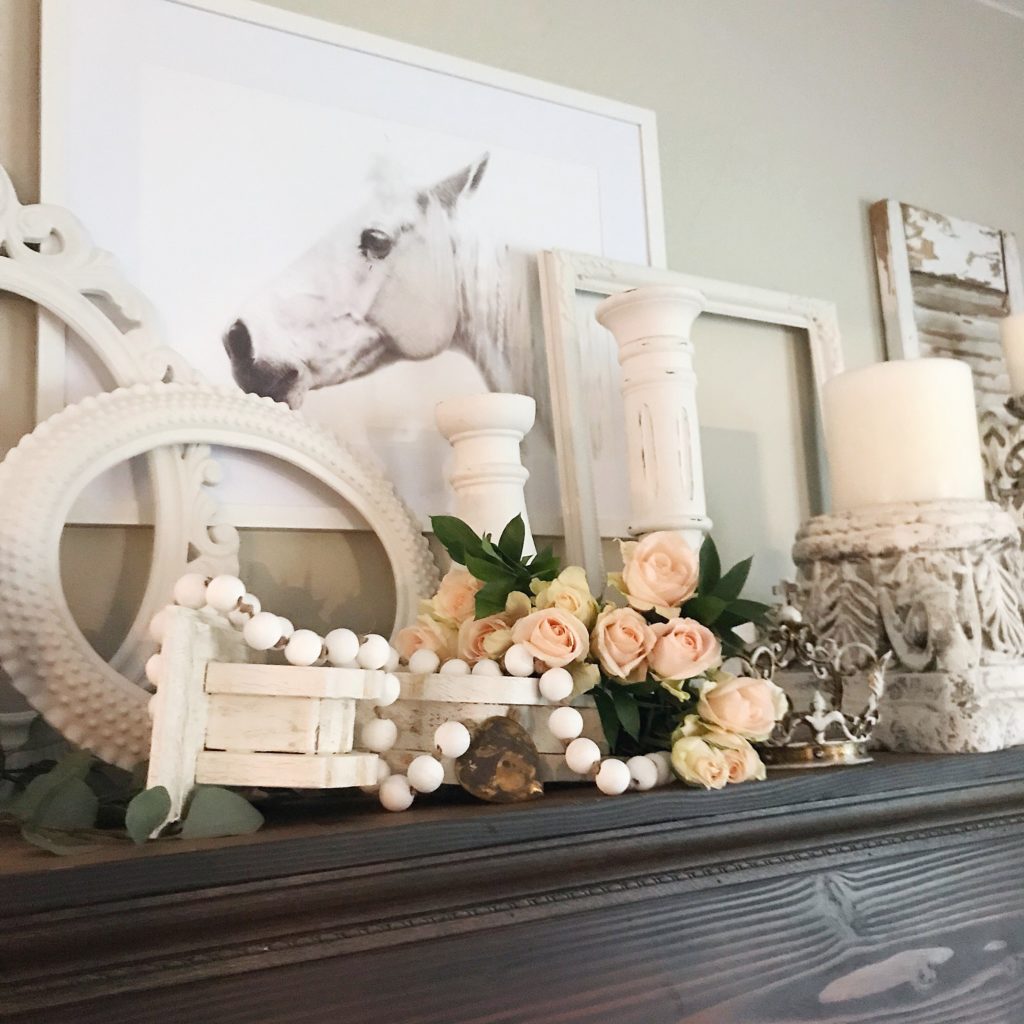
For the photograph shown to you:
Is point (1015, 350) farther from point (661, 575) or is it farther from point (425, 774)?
point (425, 774)

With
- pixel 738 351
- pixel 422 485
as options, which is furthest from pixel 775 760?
pixel 738 351

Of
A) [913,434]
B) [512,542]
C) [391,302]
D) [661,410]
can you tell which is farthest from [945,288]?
[512,542]

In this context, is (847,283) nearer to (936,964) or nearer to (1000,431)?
(1000,431)

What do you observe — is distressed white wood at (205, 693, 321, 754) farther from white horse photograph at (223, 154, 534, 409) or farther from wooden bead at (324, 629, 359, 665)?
white horse photograph at (223, 154, 534, 409)

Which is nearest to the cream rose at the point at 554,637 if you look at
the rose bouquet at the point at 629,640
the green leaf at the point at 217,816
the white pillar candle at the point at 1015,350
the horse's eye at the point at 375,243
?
the rose bouquet at the point at 629,640

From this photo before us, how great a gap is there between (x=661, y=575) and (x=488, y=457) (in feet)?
0.70

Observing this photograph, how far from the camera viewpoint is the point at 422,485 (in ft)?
3.05

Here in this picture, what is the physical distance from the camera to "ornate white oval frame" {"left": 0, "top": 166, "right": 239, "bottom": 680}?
2.53 ft

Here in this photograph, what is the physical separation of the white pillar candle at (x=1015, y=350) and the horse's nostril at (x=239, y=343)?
2.59ft

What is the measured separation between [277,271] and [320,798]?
1.63ft

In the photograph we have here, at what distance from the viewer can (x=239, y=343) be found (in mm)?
871

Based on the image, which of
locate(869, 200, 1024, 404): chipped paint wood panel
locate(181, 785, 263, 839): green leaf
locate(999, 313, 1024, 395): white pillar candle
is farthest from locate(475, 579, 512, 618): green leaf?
locate(869, 200, 1024, 404): chipped paint wood panel

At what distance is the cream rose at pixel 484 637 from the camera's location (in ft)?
2.17

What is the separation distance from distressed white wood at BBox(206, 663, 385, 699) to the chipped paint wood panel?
1002 mm
